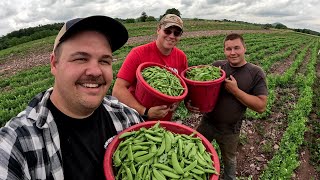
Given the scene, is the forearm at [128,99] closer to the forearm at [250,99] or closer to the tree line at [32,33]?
the forearm at [250,99]

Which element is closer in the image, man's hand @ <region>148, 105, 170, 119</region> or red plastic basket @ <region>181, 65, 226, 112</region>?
man's hand @ <region>148, 105, 170, 119</region>

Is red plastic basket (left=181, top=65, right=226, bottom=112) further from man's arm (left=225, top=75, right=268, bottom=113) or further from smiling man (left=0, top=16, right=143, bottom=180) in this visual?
smiling man (left=0, top=16, right=143, bottom=180)

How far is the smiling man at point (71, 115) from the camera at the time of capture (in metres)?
1.80

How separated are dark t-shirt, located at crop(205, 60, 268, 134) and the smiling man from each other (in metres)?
2.20

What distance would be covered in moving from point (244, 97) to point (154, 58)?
127cm

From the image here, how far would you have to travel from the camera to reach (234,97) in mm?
3939

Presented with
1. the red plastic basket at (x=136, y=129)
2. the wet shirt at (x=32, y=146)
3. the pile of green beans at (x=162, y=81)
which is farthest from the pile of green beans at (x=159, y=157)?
the pile of green beans at (x=162, y=81)

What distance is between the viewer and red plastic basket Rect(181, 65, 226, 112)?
3492 mm

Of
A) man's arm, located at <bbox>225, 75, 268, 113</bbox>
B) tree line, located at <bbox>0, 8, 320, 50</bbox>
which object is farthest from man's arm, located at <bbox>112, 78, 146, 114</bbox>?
tree line, located at <bbox>0, 8, 320, 50</bbox>

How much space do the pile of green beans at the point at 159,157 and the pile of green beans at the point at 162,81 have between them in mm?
920

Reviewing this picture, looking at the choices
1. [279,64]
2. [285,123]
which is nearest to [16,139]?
[285,123]

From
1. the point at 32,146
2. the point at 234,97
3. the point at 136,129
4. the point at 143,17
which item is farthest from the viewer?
the point at 143,17

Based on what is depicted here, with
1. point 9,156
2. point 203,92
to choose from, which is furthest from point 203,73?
Answer: point 9,156

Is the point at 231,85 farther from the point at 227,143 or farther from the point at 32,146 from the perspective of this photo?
the point at 32,146
